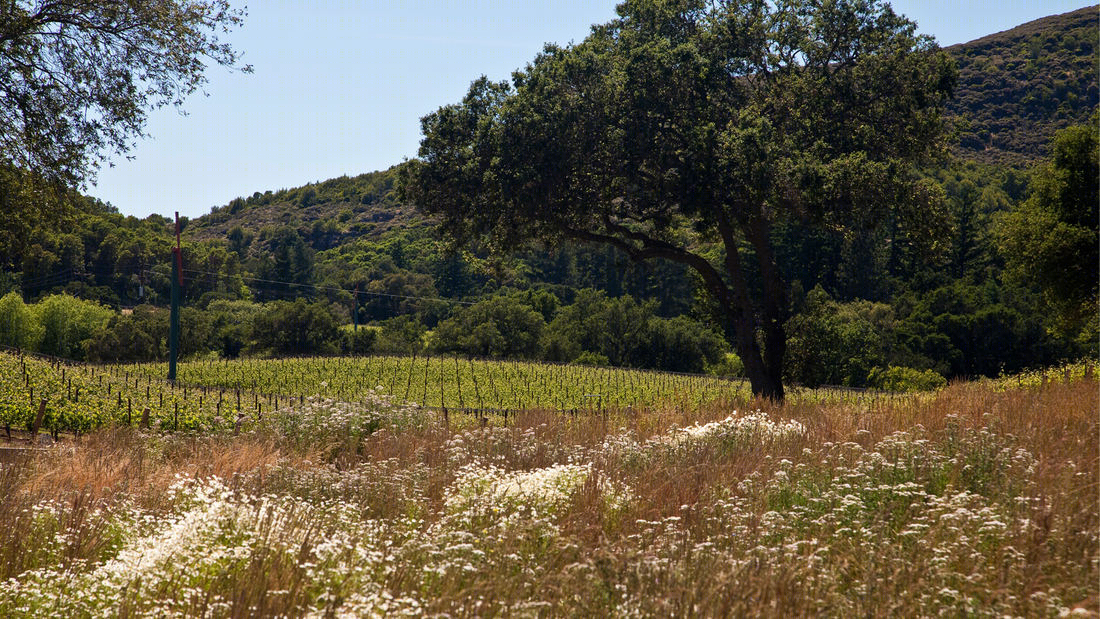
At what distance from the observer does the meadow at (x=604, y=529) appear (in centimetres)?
468

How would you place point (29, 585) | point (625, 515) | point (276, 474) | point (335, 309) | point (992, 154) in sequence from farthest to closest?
point (992, 154) → point (335, 309) → point (276, 474) → point (625, 515) → point (29, 585)

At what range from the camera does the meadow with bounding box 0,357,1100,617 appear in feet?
15.4

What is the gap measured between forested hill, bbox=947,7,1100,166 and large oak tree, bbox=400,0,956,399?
3617 inches

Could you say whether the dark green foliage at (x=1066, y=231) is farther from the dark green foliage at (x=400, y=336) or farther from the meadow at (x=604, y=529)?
the dark green foliage at (x=400, y=336)

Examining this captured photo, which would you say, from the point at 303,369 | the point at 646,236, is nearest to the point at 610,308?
the point at 303,369

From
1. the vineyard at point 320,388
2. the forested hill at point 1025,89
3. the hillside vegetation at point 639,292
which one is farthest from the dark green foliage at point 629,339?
the forested hill at point 1025,89

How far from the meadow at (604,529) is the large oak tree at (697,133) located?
1243cm

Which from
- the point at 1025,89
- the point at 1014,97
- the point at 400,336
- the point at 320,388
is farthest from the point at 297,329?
the point at 1025,89

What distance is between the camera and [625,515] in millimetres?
6797

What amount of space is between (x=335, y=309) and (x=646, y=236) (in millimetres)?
81700

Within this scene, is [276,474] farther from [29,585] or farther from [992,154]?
[992,154]

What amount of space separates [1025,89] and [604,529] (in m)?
151

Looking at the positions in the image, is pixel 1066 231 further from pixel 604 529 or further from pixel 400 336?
pixel 400 336

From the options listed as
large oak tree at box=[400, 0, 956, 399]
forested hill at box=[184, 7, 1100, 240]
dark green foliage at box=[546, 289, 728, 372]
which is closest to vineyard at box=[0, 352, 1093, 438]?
large oak tree at box=[400, 0, 956, 399]
